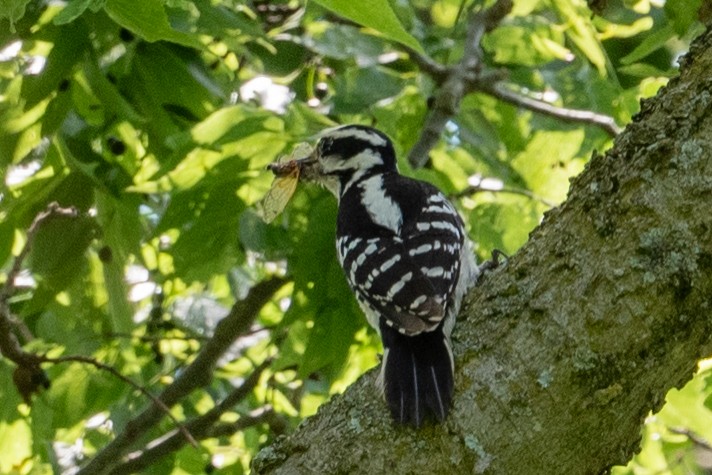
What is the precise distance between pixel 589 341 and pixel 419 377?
323 mm

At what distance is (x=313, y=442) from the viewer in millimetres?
2139

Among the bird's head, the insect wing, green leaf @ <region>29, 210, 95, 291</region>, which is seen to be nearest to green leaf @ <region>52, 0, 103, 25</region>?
the insect wing

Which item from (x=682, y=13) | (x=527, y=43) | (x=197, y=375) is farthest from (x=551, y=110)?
(x=197, y=375)

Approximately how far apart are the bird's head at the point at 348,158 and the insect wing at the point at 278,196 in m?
0.25

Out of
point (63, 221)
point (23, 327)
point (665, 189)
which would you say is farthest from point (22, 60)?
point (665, 189)

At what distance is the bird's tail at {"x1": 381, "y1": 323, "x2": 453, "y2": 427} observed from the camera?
6.69 ft

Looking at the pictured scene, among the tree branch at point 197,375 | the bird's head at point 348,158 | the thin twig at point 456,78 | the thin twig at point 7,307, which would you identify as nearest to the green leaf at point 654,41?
the bird's head at point 348,158

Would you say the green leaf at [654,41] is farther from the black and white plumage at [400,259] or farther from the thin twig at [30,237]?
the thin twig at [30,237]

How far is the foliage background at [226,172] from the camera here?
2.96m

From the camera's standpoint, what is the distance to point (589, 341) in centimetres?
203

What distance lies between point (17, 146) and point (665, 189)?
1694 mm

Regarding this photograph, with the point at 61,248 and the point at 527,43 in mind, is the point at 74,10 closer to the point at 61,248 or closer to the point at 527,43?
the point at 61,248

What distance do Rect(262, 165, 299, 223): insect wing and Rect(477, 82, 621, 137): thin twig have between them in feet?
3.52

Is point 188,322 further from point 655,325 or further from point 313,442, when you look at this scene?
point 655,325
